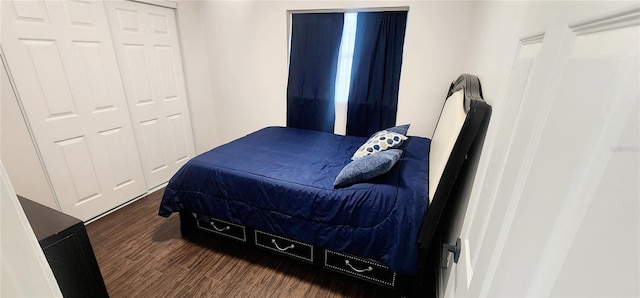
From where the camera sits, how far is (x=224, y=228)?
6.69ft

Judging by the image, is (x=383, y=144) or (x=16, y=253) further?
(x=383, y=144)

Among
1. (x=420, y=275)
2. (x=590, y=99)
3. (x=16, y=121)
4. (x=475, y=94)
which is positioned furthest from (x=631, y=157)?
(x=16, y=121)

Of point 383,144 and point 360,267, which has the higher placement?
point 383,144

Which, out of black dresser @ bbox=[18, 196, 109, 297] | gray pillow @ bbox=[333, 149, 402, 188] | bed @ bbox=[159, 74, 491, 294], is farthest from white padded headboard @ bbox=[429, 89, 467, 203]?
black dresser @ bbox=[18, 196, 109, 297]

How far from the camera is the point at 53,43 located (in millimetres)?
2014

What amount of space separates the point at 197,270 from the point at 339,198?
118cm

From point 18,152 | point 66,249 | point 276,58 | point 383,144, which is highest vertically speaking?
point 276,58

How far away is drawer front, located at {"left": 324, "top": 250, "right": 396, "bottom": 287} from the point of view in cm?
163

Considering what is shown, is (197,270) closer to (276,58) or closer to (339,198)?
(339,198)

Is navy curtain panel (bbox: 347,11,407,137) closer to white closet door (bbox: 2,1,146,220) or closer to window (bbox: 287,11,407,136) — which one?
window (bbox: 287,11,407,136)

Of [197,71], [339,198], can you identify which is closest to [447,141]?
[339,198]

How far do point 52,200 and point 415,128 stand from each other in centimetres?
334

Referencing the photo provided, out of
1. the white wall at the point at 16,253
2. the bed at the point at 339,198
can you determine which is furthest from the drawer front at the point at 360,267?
the white wall at the point at 16,253

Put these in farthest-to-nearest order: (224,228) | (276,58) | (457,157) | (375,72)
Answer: (276,58) → (375,72) → (224,228) → (457,157)
